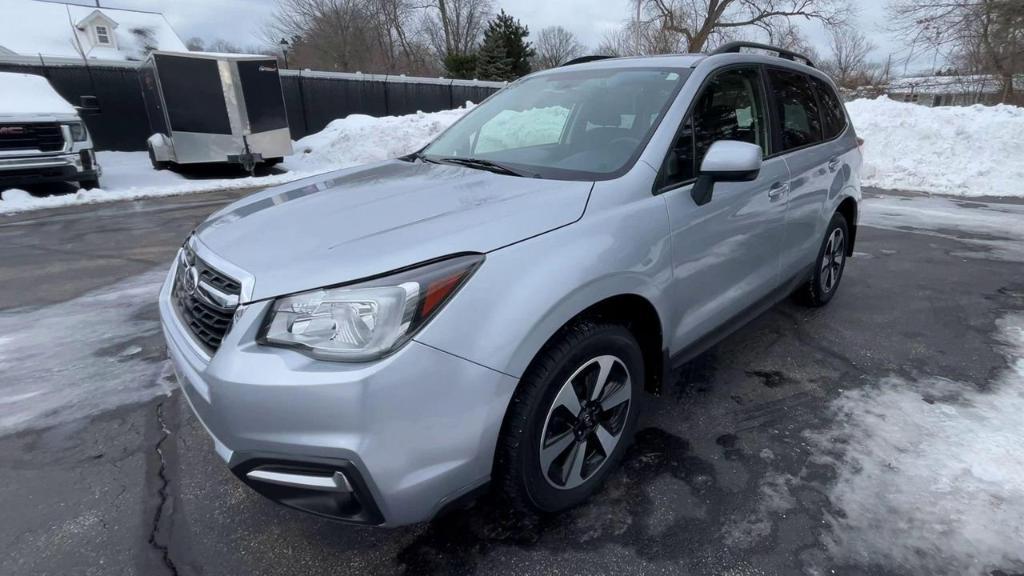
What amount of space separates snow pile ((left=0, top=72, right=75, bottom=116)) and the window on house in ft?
91.8

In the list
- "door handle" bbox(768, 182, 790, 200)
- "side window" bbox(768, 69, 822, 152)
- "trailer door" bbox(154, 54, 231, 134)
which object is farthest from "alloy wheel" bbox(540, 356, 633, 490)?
"trailer door" bbox(154, 54, 231, 134)

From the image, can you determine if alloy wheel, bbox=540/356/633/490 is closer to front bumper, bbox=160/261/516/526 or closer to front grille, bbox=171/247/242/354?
front bumper, bbox=160/261/516/526

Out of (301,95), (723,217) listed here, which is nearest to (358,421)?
(723,217)

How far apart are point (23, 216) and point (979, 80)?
2979 cm

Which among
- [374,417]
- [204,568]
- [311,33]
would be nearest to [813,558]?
[374,417]

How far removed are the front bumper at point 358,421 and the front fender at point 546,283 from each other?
3.1 inches

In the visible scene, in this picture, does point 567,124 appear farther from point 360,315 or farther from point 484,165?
point 360,315

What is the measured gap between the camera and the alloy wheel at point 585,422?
2.03m

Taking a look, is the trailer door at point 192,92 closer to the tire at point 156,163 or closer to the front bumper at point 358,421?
the tire at point 156,163

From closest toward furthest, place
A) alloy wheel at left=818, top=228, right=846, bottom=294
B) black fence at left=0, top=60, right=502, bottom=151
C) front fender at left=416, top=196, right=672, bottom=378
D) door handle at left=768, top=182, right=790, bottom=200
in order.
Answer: front fender at left=416, top=196, right=672, bottom=378, door handle at left=768, top=182, right=790, bottom=200, alloy wheel at left=818, top=228, right=846, bottom=294, black fence at left=0, top=60, right=502, bottom=151

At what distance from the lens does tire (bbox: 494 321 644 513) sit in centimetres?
186

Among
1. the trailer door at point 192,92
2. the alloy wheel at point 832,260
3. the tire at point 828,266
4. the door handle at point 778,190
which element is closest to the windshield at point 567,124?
the door handle at point 778,190

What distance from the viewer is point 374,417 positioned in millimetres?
1541

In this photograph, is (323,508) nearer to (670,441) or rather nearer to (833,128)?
(670,441)
